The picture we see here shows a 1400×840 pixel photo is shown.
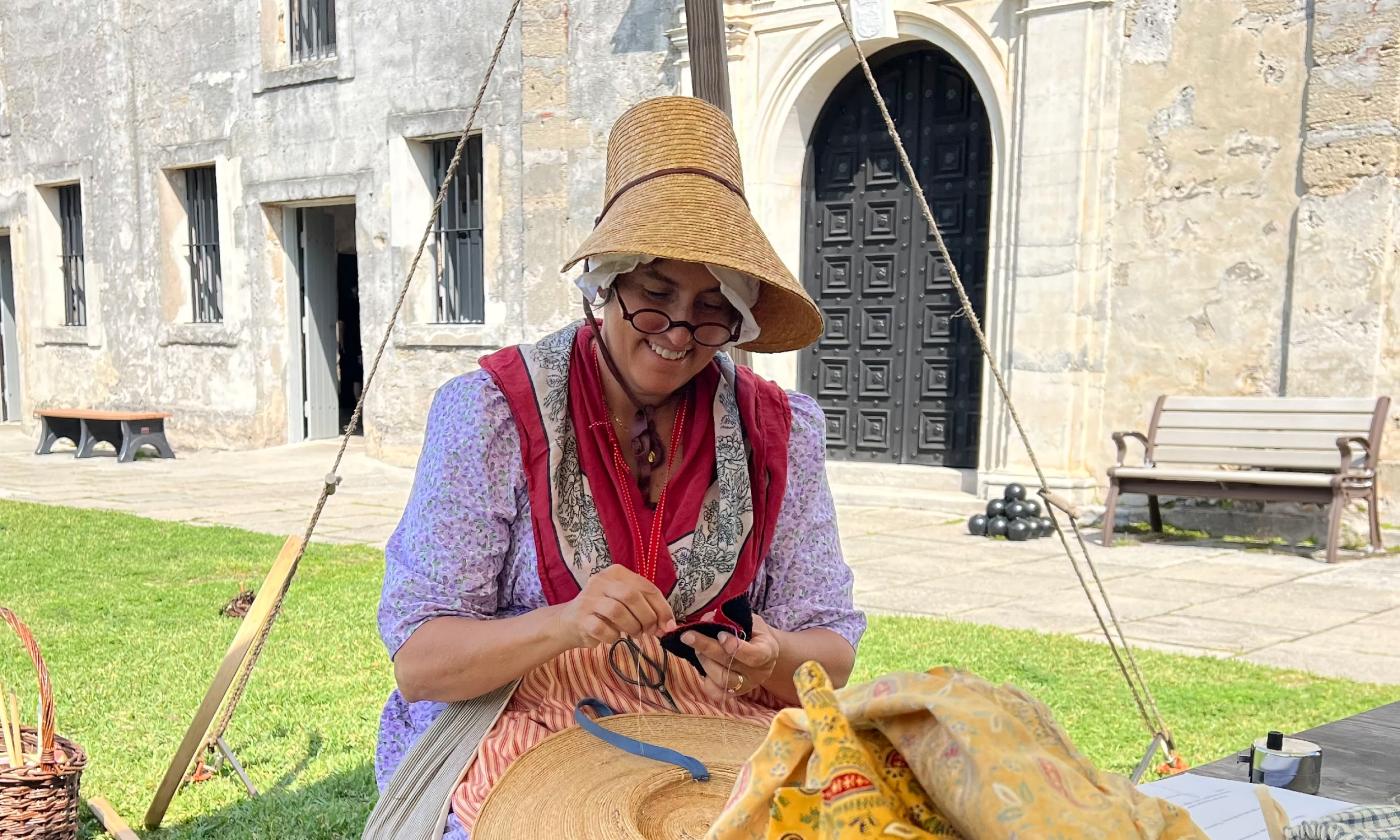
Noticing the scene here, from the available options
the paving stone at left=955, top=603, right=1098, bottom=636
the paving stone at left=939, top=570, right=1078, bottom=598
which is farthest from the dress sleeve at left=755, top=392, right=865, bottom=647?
the paving stone at left=939, top=570, right=1078, bottom=598

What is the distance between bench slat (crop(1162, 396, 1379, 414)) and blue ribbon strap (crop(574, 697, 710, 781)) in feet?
20.4

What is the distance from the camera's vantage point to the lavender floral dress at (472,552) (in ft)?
5.72

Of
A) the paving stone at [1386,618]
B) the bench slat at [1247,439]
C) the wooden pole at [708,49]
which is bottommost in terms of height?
the paving stone at [1386,618]

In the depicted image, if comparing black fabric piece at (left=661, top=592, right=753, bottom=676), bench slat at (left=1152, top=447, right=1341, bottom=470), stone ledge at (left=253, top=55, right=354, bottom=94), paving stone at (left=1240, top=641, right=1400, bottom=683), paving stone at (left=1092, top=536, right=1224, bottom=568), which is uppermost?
stone ledge at (left=253, top=55, right=354, bottom=94)

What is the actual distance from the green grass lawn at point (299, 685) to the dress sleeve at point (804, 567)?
1568 millimetres

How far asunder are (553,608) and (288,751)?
220 cm

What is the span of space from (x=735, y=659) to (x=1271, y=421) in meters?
6.15

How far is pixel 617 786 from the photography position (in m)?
1.54

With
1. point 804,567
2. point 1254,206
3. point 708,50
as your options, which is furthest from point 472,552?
point 1254,206

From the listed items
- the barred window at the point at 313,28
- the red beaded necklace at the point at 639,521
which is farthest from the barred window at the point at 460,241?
the red beaded necklace at the point at 639,521

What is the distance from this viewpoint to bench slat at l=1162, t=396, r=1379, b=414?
21.6ft

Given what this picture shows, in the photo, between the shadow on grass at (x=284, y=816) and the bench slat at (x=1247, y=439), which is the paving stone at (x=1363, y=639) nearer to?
the bench slat at (x=1247, y=439)

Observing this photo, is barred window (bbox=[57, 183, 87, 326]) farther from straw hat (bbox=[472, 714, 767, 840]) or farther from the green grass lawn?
straw hat (bbox=[472, 714, 767, 840])

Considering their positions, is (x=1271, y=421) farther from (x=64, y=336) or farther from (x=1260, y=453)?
(x=64, y=336)
